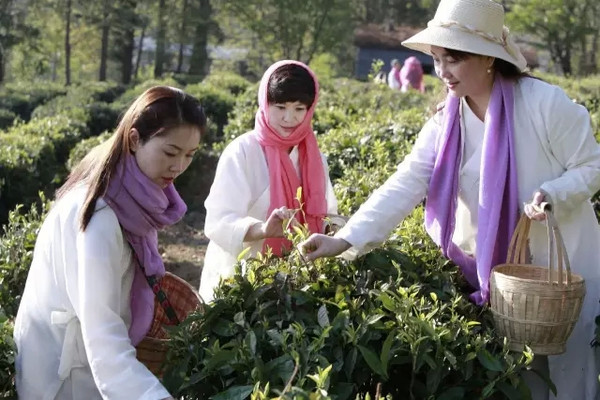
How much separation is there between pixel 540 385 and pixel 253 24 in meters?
30.4

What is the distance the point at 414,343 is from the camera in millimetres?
2561

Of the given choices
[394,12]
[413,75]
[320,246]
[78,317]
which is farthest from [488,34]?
[394,12]

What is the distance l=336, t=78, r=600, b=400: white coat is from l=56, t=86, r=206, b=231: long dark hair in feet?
2.50

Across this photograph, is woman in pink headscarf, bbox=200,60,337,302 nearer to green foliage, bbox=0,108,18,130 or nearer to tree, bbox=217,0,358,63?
green foliage, bbox=0,108,18,130

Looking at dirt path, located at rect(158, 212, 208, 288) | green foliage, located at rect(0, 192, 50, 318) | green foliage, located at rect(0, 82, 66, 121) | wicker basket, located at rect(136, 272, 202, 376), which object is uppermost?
wicker basket, located at rect(136, 272, 202, 376)

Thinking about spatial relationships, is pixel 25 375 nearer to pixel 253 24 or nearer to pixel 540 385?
pixel 540 385

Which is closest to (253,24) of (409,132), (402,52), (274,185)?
(402,52)

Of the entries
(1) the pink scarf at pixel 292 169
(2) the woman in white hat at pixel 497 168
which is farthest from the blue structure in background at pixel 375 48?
(2) the woman in white hat at pixel 497 168

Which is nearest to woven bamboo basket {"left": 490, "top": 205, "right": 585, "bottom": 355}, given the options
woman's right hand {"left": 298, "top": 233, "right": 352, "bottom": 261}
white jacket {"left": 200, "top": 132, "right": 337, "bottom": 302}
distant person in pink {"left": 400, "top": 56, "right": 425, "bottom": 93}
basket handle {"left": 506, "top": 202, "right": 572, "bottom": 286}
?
basket handle {"left": 506, "top": 202, "right": 572, "bottom": 286}

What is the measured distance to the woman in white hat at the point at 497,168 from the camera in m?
3.16

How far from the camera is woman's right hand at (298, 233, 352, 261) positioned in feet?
10.0

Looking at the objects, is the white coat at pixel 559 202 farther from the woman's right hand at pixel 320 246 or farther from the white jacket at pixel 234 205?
the white jacket at pixel 234 205

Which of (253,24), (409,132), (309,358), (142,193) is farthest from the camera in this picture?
(253,24)

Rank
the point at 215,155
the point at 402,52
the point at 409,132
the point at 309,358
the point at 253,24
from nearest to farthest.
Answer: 1. the point at 309,358
2. the point at 409,132
3. the point at 215,155
4. the point at 253,24
5. the point at 402,52
